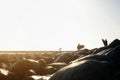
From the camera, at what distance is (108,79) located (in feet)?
23.0

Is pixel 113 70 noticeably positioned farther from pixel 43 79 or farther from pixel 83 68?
pixel 43 79

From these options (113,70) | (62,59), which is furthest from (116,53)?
(62,59)

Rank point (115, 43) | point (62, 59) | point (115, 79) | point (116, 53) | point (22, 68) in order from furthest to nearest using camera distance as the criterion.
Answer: point (62, 59), point (22, 68), point (115, 43), point (116, 53), point (115, 79)

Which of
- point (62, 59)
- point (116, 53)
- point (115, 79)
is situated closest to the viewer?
point (115, 79)

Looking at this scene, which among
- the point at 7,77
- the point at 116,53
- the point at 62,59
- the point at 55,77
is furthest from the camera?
the point at 62,59

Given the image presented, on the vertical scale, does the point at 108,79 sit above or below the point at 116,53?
below

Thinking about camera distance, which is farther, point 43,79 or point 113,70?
point 43,79

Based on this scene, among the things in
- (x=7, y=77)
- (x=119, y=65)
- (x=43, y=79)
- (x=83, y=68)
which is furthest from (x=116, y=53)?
(x=7, y=77)

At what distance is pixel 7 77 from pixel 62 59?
267 inches

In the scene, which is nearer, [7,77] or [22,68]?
[7,77]

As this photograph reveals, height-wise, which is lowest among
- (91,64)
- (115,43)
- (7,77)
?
(7,77)

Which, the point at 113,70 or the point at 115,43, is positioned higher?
the point at 115,43

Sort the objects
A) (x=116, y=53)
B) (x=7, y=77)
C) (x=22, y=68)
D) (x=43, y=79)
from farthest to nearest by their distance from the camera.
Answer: (x=22, y=68) → (x=7, y=77) → (x=43, y=79) → (x=116, y=53)

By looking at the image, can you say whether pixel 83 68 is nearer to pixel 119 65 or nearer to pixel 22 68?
pixel 119 65
